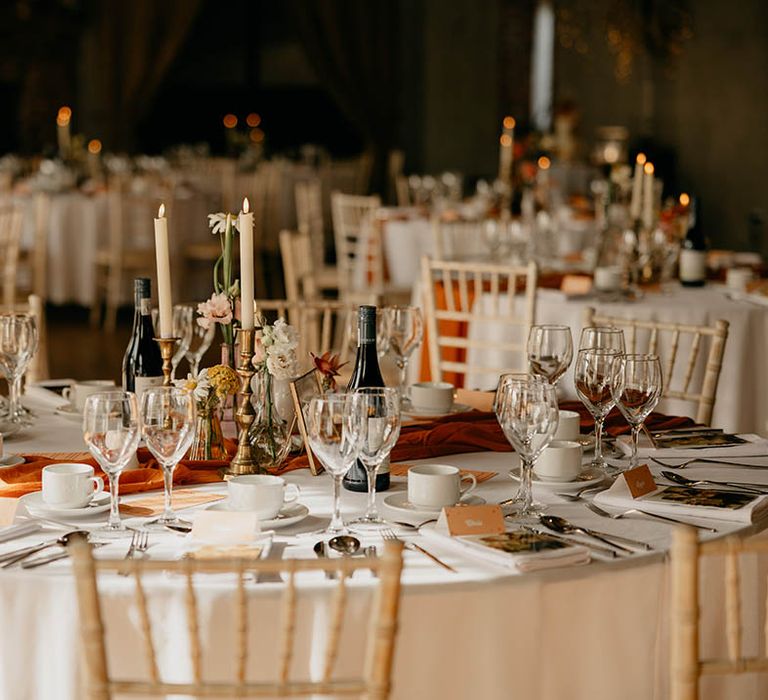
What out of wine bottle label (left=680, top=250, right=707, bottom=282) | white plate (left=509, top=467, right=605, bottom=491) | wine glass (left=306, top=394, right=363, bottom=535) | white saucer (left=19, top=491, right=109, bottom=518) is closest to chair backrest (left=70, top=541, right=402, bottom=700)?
wine glass (left=306, top=394, right=363, bottom=535)

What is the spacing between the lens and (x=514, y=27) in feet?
41.9

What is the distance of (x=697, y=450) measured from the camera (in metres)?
2.55

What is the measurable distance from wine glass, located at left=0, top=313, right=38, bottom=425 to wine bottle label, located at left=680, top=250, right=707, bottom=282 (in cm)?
300

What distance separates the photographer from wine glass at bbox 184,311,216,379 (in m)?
2.85

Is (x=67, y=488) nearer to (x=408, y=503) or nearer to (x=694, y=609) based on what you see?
(x=408, y=503)

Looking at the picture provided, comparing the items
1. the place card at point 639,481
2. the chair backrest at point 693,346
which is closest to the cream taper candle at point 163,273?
the place card at point 639,481

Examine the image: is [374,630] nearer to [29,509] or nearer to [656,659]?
[656,659]

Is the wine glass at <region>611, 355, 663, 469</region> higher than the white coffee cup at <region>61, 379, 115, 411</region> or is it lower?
higher

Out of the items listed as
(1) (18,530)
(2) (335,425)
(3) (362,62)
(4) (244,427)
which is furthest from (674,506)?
(3) (362,62)

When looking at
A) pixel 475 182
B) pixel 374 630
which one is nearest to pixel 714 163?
pixel 475 182

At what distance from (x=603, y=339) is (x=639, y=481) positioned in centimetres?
58

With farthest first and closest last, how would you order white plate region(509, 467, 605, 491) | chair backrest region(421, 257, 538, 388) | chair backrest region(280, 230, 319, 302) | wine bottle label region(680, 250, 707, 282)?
chair backrest region(280, 230, 319, 302) → wine bottle label region(680, 250, 707, 282) → chair backrest region(421, 257, 538, 388) → white plate region(509, 467, 605, 491)

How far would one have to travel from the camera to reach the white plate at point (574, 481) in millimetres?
2223

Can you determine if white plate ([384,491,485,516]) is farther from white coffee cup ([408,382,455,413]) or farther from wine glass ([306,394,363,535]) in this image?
white coffee cup ([408,382,455,413])
